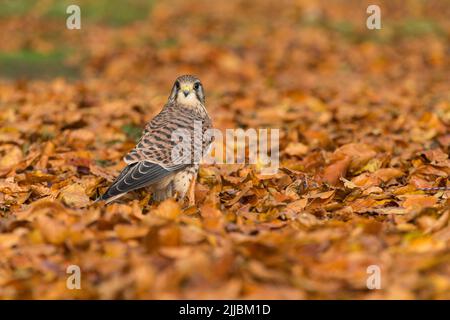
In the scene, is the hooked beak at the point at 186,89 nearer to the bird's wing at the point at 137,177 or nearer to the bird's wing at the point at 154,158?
the bird's wing at the point at 154,158

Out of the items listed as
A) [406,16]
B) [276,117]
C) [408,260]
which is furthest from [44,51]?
[408,260]

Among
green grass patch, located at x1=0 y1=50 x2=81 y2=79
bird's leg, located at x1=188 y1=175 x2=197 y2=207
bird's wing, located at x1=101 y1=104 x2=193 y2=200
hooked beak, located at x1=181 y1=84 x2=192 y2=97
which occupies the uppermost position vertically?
green grass patch, located at x1=0 y1=50 x2=81 y2=79

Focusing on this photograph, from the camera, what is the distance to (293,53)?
47.3ft

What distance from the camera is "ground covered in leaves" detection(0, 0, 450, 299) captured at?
3.61m

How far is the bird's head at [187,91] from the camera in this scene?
615cm

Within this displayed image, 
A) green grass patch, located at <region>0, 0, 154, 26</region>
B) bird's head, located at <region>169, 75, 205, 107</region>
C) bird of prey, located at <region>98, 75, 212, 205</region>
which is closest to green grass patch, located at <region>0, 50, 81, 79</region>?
green grass patch, located at <region>0, 0, 154, 26</region>

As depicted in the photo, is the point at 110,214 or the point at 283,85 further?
the point at 283,85

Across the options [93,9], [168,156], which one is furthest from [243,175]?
[93,9]

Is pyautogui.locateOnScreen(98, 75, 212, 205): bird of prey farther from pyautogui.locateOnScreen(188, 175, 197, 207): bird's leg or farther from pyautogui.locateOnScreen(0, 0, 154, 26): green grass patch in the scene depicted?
pyautogui.locateOnScreen(0, 0, 154, 26): green grass patch

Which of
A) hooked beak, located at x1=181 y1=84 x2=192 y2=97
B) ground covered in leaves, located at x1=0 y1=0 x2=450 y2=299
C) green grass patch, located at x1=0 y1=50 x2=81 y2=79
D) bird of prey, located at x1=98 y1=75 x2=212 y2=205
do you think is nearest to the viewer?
ground covered in leaves, located at x1=0 y1=0 x2=450 y2=299

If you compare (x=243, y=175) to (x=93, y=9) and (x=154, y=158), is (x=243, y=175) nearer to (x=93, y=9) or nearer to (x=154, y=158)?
(x=154, y=158)

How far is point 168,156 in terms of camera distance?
17.6 ft

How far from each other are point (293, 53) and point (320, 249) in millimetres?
10937
